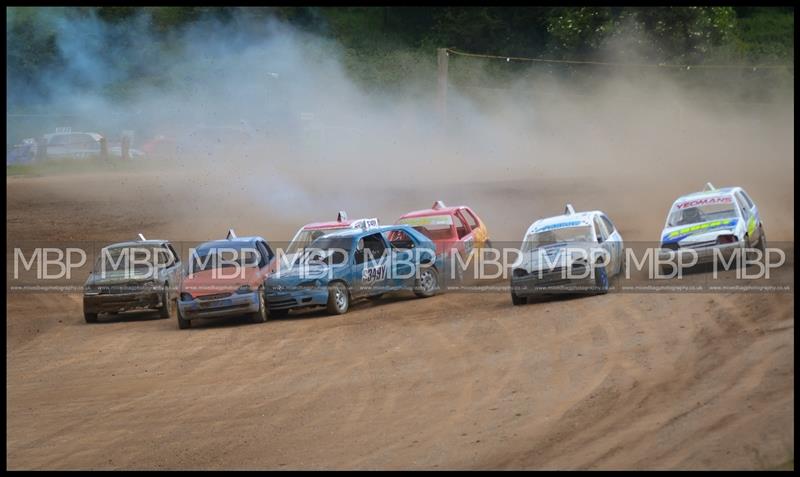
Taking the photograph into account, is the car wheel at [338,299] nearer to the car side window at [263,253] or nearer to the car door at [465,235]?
the car side window at [263,253]

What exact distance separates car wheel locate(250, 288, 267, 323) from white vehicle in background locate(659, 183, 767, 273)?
6802 millimetres

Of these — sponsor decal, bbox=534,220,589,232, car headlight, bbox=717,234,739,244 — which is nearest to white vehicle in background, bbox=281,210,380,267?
sponsor decal, bbox=534,220,589,232

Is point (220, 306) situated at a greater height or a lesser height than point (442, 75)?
lesser

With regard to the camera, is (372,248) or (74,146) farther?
(74,146)

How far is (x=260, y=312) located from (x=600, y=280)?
212 inches

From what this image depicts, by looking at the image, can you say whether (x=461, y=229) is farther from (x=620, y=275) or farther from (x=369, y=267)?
(x=620, y=275)

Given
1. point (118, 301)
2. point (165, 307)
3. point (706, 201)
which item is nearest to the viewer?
point (118, 301)

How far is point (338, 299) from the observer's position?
726 inches

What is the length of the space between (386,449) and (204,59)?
90.7 feet

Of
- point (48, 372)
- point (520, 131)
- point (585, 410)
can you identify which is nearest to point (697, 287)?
point (585, 410)

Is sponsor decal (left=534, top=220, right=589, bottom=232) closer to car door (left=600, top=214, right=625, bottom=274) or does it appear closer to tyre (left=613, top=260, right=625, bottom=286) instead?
car door (left=600, top=214, right=625, bottom=274)

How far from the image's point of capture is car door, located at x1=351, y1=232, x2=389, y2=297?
18766mm

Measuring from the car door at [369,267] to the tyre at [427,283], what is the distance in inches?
25.9

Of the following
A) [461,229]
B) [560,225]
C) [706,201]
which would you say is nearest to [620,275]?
[560,225]
